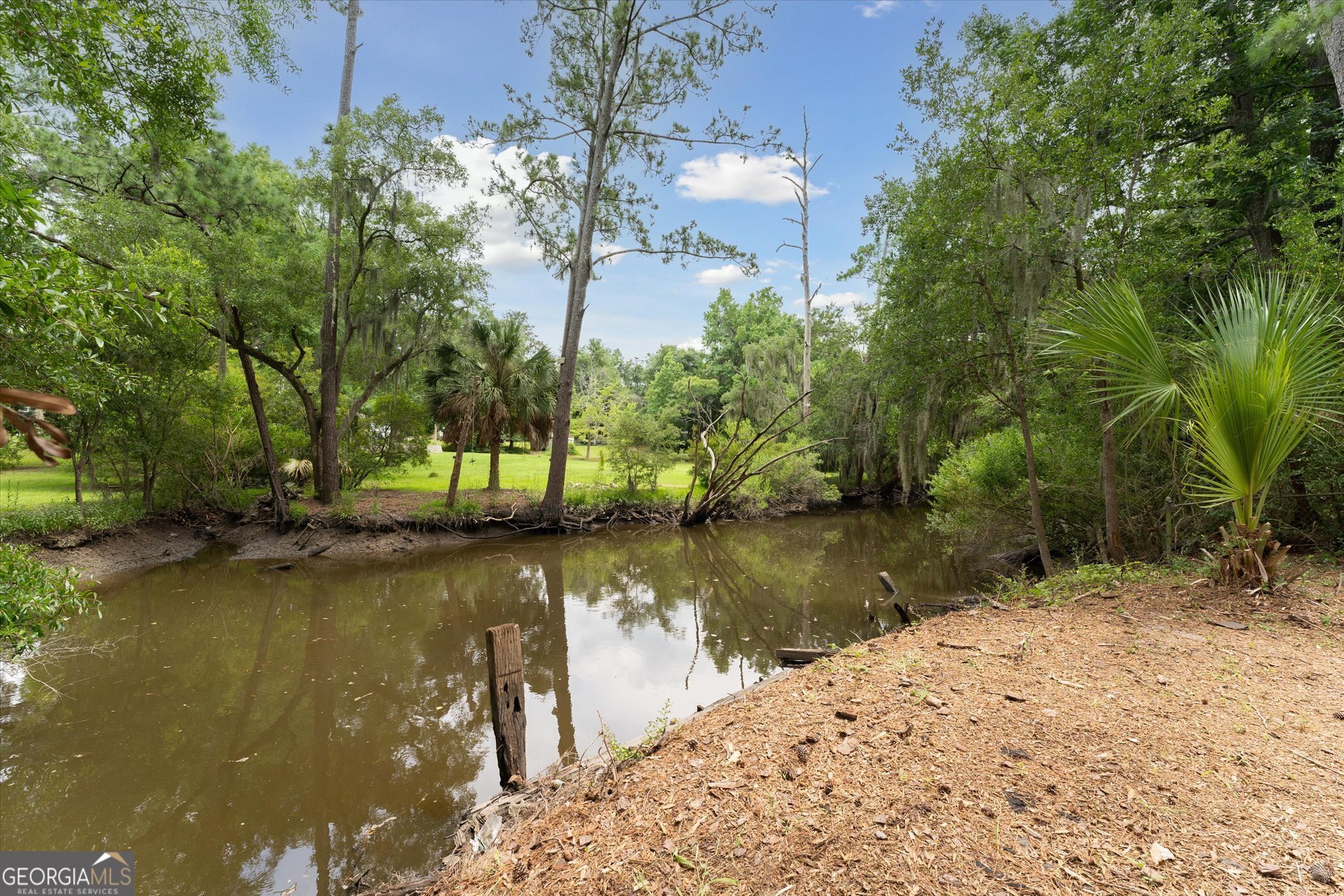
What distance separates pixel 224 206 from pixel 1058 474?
18.2 metres

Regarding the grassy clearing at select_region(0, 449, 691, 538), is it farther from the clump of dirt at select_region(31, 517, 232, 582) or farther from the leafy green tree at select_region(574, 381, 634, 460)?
the leafy green tree at select_region(574, 381, 634, 460)

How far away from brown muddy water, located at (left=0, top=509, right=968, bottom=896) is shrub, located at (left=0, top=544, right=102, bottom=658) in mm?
1600

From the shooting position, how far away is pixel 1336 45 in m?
6.26

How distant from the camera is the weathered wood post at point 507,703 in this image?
150 inches

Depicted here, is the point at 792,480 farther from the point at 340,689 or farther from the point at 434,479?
the point at 340,689

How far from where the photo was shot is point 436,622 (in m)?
8.04

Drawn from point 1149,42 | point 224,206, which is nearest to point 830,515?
point 1149,42

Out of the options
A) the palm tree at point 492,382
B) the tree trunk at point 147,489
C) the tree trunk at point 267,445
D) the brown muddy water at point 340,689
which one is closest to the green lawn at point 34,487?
the tree trunk at point 147,489

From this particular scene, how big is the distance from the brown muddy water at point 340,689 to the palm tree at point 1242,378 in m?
4.00

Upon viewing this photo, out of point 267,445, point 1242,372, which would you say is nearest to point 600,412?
point 267,445

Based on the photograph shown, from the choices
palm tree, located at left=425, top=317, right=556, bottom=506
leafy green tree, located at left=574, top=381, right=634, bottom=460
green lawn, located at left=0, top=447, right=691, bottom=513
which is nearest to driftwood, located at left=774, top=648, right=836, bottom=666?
palm tree, located at left=425, top=317, right=556, bottom=506

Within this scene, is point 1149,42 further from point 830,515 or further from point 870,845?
point 830,515

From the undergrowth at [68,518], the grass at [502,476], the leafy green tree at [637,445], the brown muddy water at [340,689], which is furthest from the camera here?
A: the grass at [502,476]

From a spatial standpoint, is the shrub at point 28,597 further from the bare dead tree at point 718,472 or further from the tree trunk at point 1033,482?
the bare dead tree at point 718,472
